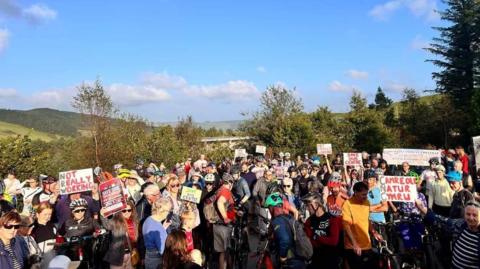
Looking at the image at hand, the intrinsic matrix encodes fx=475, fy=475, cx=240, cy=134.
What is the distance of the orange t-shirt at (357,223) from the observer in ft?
21.7

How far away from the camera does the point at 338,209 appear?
670 cm

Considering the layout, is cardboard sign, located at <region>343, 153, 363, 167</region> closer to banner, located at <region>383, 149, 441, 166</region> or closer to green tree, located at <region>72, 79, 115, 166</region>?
banner, located at <region>383, 149, 441, 166</region>

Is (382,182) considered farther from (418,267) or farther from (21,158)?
(21,158)

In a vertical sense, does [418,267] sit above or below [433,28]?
below

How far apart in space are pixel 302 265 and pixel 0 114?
134435mm

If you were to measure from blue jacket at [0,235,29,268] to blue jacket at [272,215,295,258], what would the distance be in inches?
119

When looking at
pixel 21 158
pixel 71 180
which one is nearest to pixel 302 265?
pixel 71 180

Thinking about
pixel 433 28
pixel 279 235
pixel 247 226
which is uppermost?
pixel 433 28

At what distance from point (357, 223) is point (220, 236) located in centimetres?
280

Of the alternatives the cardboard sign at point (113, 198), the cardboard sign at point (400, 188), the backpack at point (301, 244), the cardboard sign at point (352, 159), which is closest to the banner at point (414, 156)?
the cardboard sign at point (352, 159)

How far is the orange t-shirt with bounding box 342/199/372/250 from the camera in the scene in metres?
6.61

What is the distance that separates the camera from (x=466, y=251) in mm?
5016

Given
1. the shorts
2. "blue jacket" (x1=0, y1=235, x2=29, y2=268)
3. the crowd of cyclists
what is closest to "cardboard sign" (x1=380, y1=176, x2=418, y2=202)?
the crowd of cyclists

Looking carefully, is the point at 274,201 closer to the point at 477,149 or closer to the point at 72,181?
the point at 72,181
